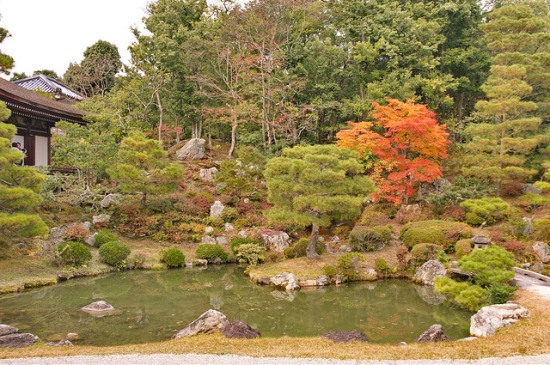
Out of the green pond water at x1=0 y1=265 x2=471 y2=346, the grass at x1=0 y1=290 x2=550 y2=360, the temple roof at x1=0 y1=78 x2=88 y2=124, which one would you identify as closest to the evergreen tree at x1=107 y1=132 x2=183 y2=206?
the temple roof at x1=0 y1=78 x2=88 y2=124

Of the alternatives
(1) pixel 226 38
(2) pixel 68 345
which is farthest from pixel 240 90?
(2) pixel 68 345

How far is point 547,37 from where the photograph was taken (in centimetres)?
1931

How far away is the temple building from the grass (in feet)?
41.0

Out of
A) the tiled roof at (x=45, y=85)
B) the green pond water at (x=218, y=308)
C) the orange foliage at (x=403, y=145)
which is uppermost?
the tiled roof at (x=45, y=85)

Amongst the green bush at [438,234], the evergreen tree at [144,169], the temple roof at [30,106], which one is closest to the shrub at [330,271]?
the green bush at [438,234]

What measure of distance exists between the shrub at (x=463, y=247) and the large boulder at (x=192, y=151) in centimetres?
1661

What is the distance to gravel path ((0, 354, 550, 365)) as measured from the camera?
6.83 meters

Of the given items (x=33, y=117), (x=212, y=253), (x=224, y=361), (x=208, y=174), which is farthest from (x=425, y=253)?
(x=33, y=117)

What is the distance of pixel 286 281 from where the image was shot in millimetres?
13758

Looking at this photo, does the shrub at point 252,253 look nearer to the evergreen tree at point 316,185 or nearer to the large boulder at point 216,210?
the evergreen tree at point 316,185

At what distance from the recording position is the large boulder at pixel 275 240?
16875mm

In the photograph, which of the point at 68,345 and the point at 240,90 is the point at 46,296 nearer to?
the point at 68,345

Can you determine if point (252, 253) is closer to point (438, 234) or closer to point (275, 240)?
point (275, 240)

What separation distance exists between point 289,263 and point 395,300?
4.19 metres
